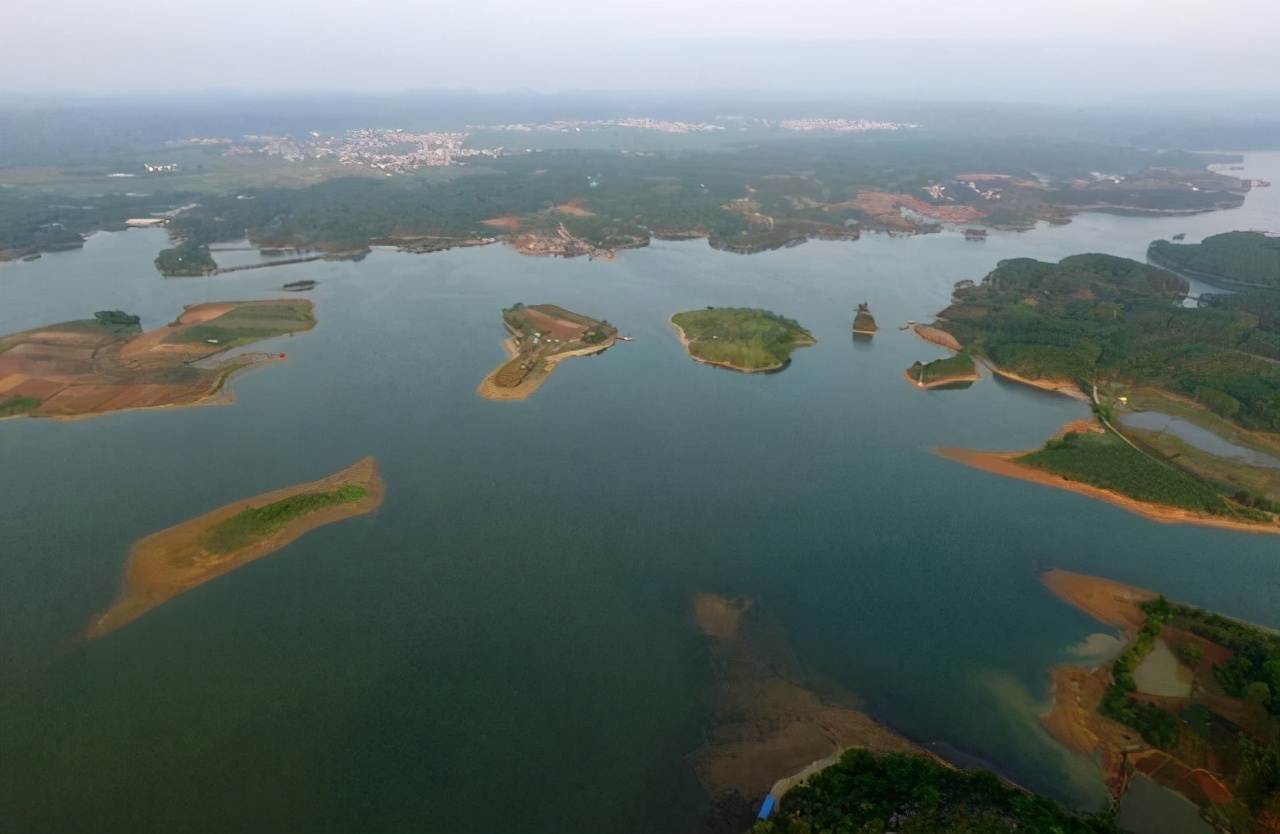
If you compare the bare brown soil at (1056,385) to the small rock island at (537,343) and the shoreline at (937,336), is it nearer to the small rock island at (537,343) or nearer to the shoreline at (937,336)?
the shoreline at (937,336)

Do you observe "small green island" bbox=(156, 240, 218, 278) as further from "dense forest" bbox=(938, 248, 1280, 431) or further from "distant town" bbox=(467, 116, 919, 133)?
"distant town" bbox=(467, 116, 919, 133)

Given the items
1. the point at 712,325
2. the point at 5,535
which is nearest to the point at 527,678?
the point at 5,535

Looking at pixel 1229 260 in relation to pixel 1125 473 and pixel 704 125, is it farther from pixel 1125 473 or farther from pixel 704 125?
pixel 704 125

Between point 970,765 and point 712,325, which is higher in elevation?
point 712,325

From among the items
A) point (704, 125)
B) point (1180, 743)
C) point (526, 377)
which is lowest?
point (1180, 743)

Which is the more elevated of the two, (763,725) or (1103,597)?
(1103,597)

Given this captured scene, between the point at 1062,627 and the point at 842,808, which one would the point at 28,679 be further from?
the point at 1062,627

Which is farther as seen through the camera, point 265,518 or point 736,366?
point 736,366

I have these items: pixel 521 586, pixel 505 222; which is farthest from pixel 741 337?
pixel 505 222
